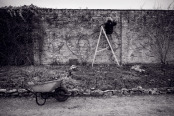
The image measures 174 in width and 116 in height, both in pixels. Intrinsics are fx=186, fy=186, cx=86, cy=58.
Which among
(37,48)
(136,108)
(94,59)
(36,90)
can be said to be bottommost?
(136,108)

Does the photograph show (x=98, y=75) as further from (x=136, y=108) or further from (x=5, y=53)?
(x=5, y=53)

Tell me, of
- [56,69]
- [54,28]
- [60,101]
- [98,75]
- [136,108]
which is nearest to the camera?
[136,108]

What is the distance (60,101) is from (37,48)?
5.35 meters

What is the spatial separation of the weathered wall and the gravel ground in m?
4.52

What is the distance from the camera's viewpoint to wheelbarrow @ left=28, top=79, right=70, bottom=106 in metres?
6.04

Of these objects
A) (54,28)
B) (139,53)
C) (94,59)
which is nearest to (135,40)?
(139,53)

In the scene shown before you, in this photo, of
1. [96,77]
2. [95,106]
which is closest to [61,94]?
[95,106]

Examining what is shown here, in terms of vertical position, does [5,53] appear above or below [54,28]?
below

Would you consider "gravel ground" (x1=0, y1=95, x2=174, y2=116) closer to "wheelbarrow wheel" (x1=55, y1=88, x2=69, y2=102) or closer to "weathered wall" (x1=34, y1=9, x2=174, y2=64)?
"wheelbarrow wheel" (x1=55, y1=88, x2=69, y2=102)

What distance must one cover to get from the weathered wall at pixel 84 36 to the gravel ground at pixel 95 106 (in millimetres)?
4520

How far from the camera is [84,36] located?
36.6 ft

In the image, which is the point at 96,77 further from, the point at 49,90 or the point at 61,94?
the point at 49,90

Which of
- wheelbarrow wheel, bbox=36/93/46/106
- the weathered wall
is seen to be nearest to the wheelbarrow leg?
wheelbarrow wheel, bbox=36/93/46/106

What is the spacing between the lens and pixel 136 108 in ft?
19.9
